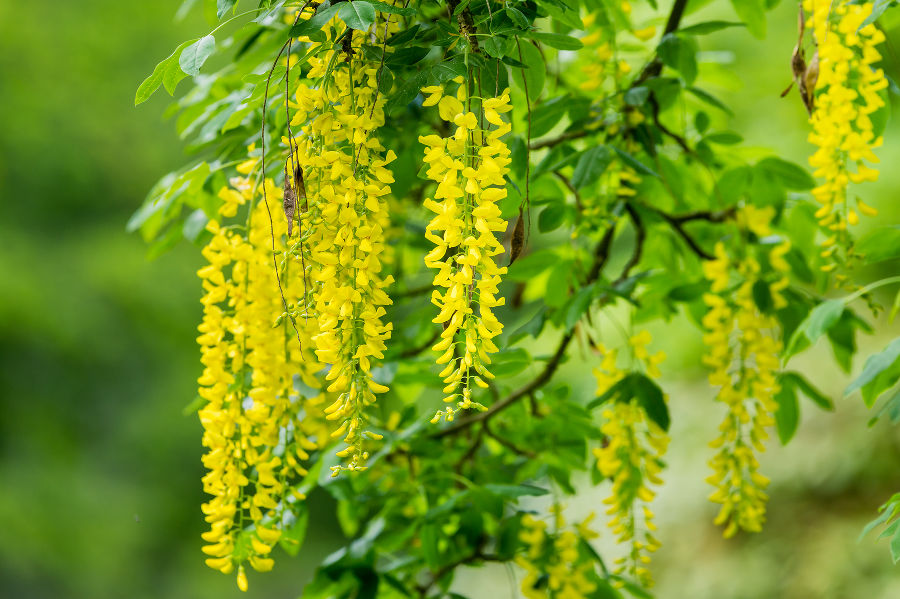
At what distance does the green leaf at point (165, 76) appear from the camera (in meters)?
0.96

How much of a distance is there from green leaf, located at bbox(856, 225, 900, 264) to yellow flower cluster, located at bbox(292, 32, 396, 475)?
2.77 feet

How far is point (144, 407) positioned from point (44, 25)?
9.66ft

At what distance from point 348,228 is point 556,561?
98cm

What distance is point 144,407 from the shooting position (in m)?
6.66

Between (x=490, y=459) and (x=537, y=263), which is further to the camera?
(x=490, y=459)

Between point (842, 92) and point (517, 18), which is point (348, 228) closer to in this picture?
point (517, 18)

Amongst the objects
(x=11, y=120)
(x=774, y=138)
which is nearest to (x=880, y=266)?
(x=774, y=138)

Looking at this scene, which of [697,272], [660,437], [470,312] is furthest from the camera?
[697,272]

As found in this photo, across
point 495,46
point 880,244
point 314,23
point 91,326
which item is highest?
point 314,23

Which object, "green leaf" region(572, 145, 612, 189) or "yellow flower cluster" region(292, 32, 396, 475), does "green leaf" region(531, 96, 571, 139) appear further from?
"yellow flower cluster" region(292, 32, 396, 475)

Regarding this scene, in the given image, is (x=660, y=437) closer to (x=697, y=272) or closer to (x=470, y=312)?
(x=697, y=272)

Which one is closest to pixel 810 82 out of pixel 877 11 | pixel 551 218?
pixel 877 11

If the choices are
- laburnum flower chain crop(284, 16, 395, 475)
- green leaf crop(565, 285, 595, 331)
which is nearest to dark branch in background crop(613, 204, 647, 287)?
green leaf crop(565, 285, 595, 331)

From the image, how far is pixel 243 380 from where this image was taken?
4.18 feet
